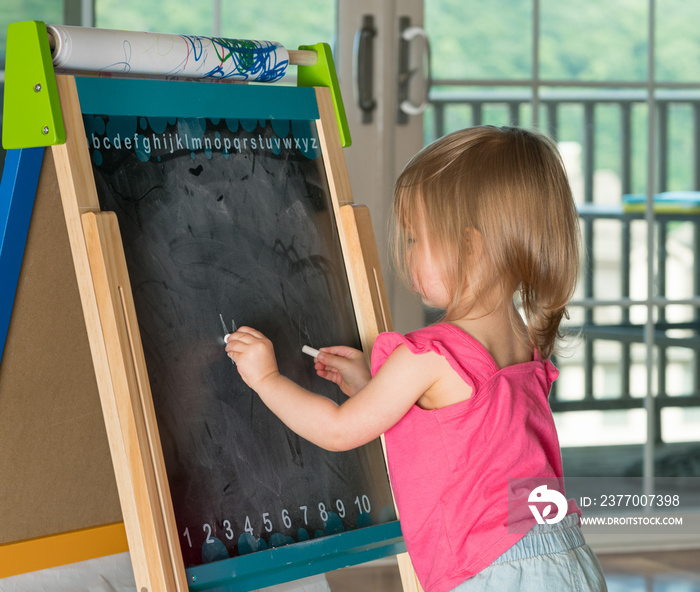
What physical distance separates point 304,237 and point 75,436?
1.46 ft

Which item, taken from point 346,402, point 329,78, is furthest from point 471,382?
point 329,78

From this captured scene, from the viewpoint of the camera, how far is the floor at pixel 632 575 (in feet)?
7.36

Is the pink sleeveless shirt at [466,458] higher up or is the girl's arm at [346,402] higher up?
the girl's arm at [346,402]

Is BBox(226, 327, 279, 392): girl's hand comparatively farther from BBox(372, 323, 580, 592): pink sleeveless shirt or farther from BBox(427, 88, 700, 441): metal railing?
BBox(427, 88, 700, 441): metal railing

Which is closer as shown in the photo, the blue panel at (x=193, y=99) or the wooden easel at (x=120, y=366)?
the wooden easel at (x=120, y=366)

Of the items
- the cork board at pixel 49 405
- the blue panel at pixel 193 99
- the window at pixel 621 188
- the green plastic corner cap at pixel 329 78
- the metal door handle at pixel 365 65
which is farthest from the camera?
the window at pixel 621 188

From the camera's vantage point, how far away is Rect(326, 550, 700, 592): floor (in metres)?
2.24

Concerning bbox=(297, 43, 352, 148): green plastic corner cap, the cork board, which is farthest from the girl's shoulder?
the cork board

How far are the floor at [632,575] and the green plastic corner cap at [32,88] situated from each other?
1.53 metres

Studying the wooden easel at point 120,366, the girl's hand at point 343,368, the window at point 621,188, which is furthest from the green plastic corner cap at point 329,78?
the window at point 621,188

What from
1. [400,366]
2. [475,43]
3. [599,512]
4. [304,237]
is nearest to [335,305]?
[304,237]

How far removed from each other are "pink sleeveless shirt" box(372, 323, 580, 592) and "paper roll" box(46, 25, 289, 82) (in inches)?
17.6

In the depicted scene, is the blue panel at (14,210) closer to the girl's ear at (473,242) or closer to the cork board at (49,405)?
the cork board at (49,405)

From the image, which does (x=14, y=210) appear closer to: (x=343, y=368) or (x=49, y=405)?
(x=49, y=405)
